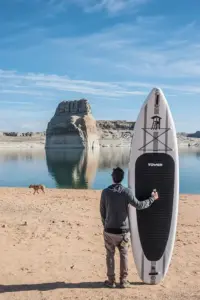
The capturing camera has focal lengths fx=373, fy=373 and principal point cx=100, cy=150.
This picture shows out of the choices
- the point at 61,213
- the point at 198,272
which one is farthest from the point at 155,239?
the point at 61,213

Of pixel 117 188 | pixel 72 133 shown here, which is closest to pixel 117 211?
pixel 117 188

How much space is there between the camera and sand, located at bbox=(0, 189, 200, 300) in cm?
571

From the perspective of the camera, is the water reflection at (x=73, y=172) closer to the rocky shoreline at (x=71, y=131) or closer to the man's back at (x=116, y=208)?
the man's back at (x=116, y=208)

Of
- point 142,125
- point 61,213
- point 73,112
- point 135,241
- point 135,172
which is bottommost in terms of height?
point 61,213

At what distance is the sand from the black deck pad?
25.3 inches

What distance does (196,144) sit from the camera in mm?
190125

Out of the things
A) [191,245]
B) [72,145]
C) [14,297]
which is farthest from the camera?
Result: [72,145]

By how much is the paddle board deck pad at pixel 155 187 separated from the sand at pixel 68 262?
0.38m

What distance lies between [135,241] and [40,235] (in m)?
3.63

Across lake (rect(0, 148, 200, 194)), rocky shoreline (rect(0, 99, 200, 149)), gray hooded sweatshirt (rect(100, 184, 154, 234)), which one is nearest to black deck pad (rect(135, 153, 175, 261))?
gray hooded sweatshirt (rect(100, 184, 154, 234))

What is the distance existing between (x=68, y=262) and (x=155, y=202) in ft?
7.17

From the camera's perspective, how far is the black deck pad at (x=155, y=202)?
6266 millimetres

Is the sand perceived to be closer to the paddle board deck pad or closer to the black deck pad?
the paddle board deck pad

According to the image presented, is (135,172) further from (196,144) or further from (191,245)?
(196,144)
